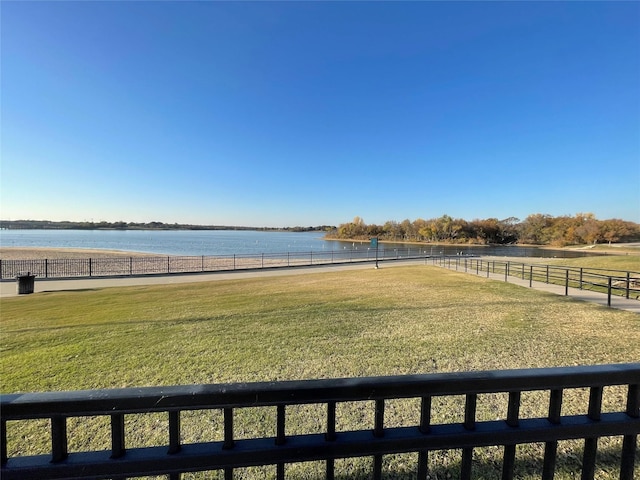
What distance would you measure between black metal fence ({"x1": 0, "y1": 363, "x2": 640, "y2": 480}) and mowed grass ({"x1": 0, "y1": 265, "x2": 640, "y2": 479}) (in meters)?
1.40

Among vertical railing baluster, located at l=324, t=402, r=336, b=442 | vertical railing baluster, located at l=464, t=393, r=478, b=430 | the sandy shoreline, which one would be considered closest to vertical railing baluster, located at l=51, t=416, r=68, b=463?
vertical railing baluster, located at l=324, t=402, r=336, b=442

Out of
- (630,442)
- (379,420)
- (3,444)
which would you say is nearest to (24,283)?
(3,444)

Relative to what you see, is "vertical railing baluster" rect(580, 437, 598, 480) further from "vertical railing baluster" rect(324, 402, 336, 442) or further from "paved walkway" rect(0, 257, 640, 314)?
"paved walkway" rect(0, 257, 640, 314)

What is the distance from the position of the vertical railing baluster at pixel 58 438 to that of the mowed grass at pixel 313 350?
1.66 m

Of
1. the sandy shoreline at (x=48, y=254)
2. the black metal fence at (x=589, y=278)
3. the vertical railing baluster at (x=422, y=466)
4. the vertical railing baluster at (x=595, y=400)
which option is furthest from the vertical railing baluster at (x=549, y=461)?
the sandy shoreline at (x=48, y=254)

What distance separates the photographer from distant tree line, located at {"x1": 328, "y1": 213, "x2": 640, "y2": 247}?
290 feet

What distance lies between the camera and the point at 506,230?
386ft

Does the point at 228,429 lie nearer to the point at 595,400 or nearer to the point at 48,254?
the point at 595,400

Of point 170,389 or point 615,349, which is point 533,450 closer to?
point 170,389

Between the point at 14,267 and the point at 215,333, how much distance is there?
26243 millimetres

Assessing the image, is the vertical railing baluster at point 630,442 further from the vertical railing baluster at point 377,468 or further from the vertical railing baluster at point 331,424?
the vertical railing baluster at point 331,424

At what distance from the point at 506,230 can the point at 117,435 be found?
135098mm

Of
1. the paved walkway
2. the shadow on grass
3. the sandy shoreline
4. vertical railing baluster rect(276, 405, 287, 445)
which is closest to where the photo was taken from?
vertical railing baluster rect(276, 405, 287, 445)

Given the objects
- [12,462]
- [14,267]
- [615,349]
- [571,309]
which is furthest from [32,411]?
[14,267]
